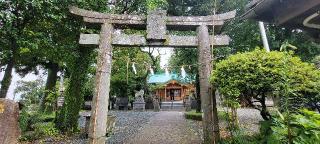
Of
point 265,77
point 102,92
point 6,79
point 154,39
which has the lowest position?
point 102,92

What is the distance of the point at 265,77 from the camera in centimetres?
719

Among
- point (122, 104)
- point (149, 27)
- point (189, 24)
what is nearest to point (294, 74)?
point (189, 24)

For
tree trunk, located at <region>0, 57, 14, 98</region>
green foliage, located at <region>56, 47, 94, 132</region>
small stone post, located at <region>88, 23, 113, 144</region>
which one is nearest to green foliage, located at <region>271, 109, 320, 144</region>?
small stone post, located at <region>88, 23, 113, 144</region>

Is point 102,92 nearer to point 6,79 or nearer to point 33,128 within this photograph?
point 6,79

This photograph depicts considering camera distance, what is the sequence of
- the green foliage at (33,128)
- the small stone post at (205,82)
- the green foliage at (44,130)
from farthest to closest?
the green foliage at (44,130) < the green foliage at (33,128) < the small stone post at (205,82)

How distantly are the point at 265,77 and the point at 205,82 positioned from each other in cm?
199

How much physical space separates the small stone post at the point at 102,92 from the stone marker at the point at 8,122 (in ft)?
9.50

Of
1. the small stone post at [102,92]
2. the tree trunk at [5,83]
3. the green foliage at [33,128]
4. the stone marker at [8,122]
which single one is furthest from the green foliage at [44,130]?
the small stone post at [102,92]

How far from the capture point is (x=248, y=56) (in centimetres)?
765

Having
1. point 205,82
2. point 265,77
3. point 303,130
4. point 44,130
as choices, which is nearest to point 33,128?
point 44,130

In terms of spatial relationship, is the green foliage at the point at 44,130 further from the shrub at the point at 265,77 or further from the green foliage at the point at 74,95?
the shrub at the point at 265,77

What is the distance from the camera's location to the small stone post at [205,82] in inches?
334

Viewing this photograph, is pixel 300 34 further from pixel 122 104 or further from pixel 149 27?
pixel 122 104

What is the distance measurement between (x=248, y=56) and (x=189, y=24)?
7.57 feet
